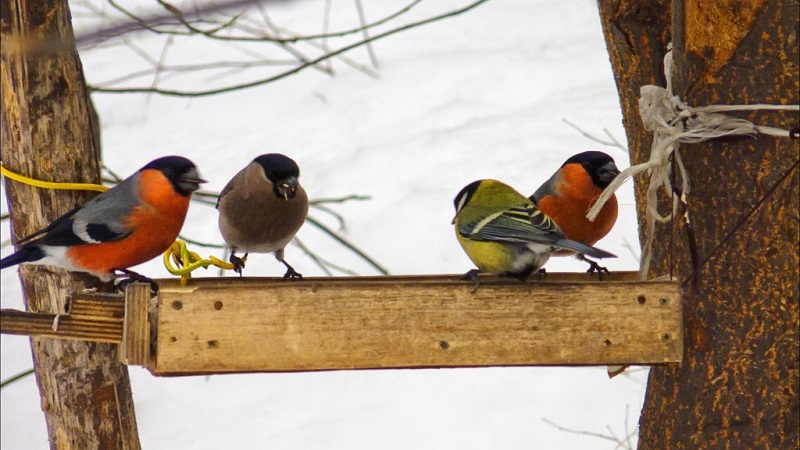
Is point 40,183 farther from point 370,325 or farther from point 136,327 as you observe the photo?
point 370,325

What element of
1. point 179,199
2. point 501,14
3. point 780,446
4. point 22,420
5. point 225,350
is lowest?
point 22,420

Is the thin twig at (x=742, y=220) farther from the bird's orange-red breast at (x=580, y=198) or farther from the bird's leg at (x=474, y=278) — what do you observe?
the bird's orange-red breast at (x=580, y=198)

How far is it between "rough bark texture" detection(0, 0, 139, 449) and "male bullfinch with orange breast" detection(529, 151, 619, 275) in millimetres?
1634

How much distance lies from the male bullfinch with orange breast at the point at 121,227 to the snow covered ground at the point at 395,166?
191 cm

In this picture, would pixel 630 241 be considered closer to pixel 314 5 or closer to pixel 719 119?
pixel 719 119

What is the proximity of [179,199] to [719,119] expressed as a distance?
1750 mm

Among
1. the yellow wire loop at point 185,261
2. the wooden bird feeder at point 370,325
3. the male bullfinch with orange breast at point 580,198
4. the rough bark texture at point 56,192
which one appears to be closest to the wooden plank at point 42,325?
the wooden bird feeder at point 370,325

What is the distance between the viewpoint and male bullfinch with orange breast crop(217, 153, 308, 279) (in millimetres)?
3812

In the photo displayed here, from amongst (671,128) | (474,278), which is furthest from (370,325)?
(671,128)

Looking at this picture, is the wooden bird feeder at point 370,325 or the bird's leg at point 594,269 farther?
the bird's leg at point 594,269

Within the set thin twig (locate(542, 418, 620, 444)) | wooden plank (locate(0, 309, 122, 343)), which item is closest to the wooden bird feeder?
wooden plank (locate(0, 309, 122, 343))

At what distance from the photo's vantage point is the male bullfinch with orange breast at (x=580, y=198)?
3.87 meters

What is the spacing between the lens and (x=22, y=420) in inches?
213

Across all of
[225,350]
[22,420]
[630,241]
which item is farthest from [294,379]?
[225,350]
